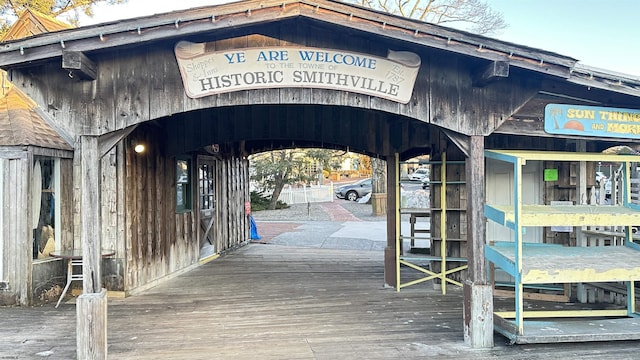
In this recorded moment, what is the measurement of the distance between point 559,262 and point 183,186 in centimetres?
626

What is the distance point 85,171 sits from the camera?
4.07m

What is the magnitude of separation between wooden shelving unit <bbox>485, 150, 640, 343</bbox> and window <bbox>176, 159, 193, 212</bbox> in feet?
17.8

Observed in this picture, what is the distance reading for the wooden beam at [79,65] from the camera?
373 cm

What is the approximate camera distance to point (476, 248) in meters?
4.36

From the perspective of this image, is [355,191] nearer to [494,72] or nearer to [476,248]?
[476,248]

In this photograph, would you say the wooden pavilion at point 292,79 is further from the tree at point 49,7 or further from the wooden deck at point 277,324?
the tree at point 49,7

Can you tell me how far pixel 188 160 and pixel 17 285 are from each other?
3.43m

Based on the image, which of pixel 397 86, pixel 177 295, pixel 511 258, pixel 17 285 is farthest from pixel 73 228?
pixel 511 258

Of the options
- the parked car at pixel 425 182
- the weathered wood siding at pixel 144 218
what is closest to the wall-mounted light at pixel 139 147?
the weathered wood siding at pixel 144 218

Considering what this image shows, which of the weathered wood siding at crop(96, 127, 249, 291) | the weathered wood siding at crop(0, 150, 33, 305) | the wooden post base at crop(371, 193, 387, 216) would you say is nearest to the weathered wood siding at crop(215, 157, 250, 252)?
the weathered wood siding at crop(96, 127, 249, 291)

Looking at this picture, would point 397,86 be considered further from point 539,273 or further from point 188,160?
point 188,160

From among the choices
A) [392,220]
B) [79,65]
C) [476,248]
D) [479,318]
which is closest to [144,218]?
[79,65]

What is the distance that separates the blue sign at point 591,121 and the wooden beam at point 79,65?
177 inches

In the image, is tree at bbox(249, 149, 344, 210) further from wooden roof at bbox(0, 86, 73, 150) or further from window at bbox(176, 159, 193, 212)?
wooden roof at bbox(0, 86, 73, 150)
